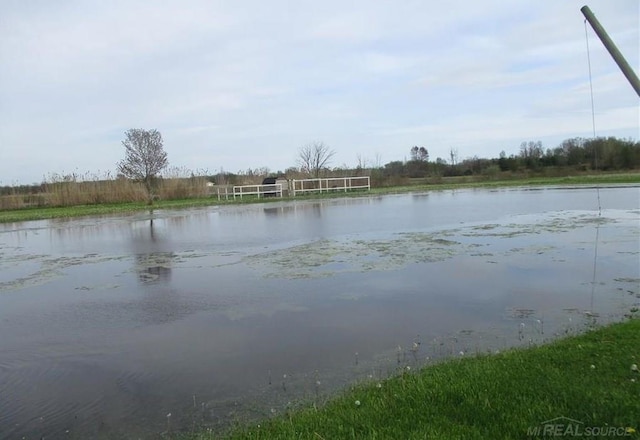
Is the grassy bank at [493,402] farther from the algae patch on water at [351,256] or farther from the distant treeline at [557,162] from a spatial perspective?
the distant treeline at [557,162]

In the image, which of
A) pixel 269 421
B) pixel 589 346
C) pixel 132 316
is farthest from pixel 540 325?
pixel 132 316

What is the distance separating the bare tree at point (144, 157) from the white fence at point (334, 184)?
14381mm

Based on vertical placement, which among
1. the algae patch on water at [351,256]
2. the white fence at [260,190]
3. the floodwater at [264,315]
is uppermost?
the white fence at [260,190]

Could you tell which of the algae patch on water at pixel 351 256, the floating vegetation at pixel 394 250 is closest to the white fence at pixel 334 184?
the floating vegetation at pixel 394 250

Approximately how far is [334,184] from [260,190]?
29.8ft

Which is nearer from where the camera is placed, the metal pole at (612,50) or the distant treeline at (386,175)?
the metal pole at (612,50)

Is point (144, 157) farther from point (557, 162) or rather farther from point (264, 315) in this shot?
point (557, 162)

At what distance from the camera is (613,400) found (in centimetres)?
390

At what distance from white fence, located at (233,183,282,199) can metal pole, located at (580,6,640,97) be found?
46192 millimetres

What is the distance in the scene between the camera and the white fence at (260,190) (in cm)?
5128

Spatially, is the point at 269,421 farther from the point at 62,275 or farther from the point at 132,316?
the point at 62,275

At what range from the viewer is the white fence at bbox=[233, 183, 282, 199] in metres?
51.3

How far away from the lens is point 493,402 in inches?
161

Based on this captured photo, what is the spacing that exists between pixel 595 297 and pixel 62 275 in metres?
12.4
